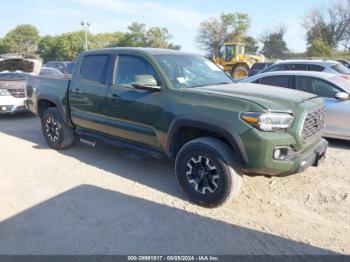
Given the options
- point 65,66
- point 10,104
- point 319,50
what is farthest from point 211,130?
point 319,50

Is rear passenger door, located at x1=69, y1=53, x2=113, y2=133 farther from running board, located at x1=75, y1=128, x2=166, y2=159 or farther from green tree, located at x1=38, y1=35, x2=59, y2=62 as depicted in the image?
green tree, located at x1=38, y1=35, x2=59, y2=62

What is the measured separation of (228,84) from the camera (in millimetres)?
4957

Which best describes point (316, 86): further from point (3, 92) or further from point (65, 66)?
point (65, 66)

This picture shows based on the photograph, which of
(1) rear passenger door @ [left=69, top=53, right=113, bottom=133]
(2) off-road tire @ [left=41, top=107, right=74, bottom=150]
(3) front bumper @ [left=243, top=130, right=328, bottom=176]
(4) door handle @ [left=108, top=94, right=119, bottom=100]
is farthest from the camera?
(2) off-road tire @ [left=41, top=107, right=74, bottom=150]

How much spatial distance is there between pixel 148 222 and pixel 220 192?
88 cm

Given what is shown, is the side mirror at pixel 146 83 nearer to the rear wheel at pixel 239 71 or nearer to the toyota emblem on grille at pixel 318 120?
the toyota emblem on grille at pixel 318 120

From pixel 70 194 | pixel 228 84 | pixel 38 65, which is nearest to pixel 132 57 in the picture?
pixel 228 84

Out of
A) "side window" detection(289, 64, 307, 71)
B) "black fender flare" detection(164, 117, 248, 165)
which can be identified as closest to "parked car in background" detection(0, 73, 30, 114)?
"black fender flare" detection(164, 117, 248, 165)

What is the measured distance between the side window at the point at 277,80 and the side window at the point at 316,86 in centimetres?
23

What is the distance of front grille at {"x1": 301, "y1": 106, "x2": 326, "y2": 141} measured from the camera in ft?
13.0

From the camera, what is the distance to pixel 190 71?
4.93 m

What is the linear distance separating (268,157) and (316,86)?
396 cm

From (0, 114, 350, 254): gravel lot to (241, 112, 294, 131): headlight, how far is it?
101cm

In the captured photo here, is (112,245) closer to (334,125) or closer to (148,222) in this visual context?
(148,222)
